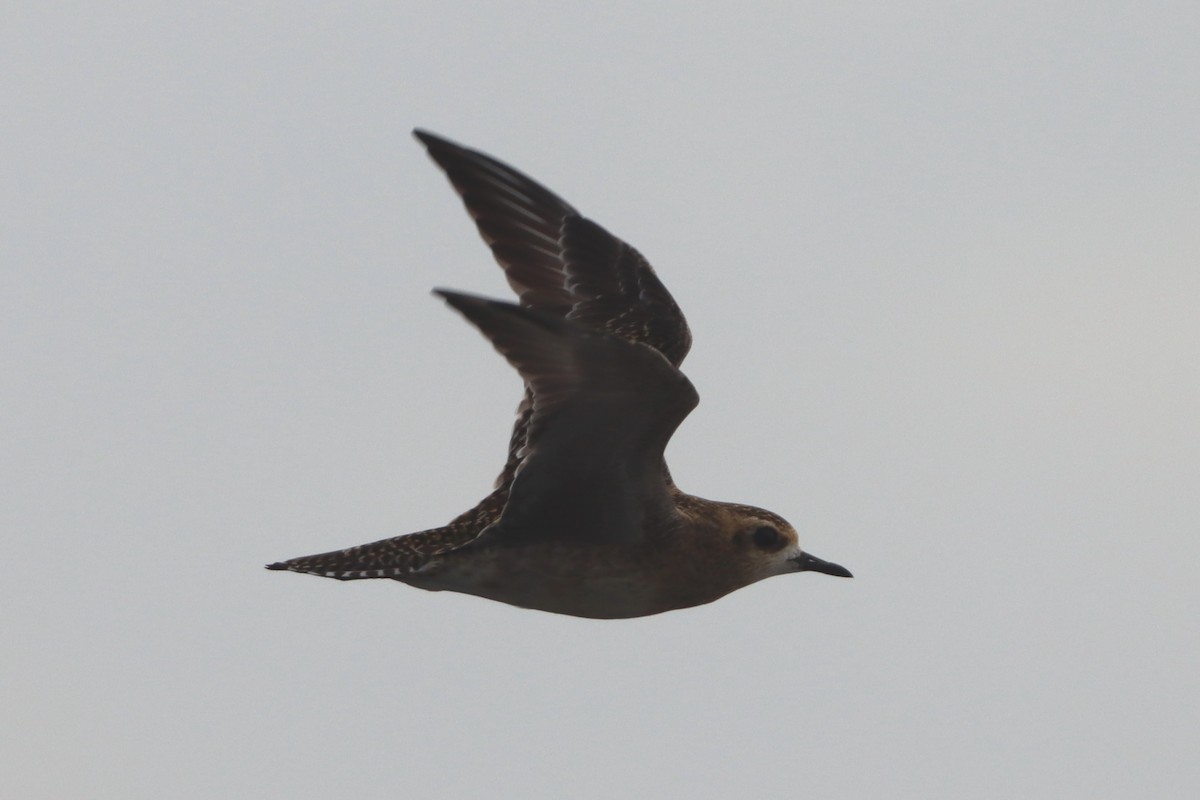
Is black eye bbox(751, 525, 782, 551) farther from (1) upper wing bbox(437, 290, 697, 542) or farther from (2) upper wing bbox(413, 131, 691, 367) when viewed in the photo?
(2) upper wing bbox(413, 131, 691, 367)

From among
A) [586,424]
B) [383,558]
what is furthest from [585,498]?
[383,558]

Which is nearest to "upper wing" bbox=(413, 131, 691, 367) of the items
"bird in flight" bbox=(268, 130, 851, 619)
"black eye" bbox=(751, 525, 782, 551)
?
"bird in flight" bbox=(268, 130, 851, 619)

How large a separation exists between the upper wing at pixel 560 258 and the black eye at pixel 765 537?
191 cm

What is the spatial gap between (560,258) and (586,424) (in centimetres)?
367

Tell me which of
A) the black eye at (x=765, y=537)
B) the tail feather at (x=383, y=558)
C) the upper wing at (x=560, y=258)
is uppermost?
the upper wing at (x=560, y=258)

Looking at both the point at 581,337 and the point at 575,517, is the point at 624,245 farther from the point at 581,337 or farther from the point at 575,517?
the point at 581,337

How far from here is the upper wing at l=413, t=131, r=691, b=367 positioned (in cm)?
1435

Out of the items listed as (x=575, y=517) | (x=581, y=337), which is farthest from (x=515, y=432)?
(x=581, y=337)

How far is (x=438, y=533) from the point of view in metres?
12.7

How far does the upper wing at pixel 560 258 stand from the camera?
14.4 metres

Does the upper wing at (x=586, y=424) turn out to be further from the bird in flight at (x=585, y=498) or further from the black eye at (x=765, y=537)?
the black eye at (x=765, y=537)

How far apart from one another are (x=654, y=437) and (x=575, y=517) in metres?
1.02

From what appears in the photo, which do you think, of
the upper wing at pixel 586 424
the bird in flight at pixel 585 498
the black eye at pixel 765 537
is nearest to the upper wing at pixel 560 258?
the bird in flight at pixel 585 498

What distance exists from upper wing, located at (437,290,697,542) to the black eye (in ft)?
2.48
